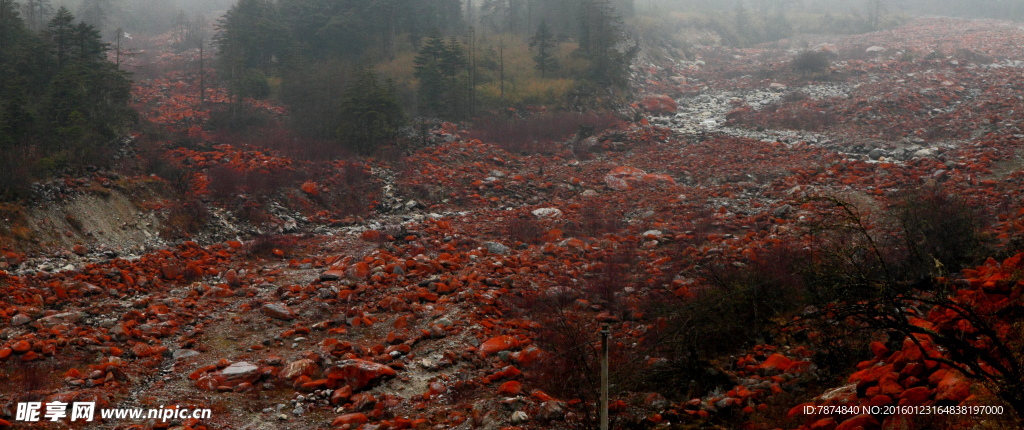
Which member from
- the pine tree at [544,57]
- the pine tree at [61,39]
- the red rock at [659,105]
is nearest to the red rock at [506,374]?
the pine tree at [61,39]

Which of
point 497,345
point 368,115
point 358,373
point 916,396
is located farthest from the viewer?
point 368,115

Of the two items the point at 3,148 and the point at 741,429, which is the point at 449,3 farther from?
the point at 741,429

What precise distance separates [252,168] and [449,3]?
2238 cm

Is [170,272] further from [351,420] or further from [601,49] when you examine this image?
[601,49]

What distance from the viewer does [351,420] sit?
5996 mm

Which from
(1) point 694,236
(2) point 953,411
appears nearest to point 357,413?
(2) point 953,411

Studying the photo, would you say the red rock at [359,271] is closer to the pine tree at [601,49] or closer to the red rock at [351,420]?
the red rock at [351,420]

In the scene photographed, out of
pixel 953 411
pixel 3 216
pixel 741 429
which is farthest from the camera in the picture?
pixel 3 216

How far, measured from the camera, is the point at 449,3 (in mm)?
34344

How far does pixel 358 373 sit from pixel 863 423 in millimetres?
5218

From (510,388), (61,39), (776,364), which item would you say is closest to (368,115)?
(61,39)

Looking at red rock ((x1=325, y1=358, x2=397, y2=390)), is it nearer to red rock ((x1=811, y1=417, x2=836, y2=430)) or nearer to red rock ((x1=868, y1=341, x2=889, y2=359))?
red rock ((x1=811, y1=417, x2=836, y2=430))

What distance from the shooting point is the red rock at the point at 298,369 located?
22.8ft

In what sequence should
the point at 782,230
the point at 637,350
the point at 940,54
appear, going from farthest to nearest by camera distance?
the point at 940,54, the point at 782,230, the point at 637,350
